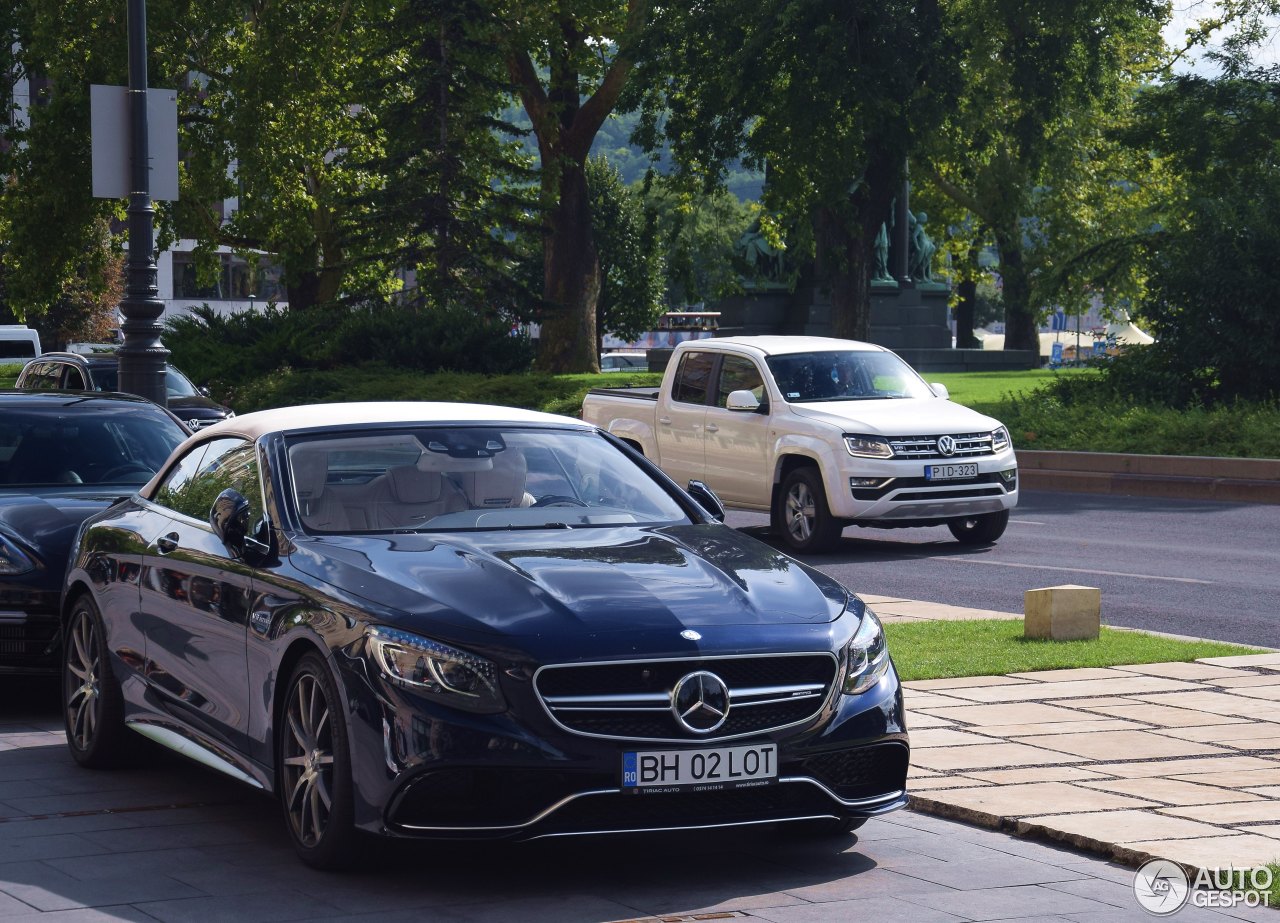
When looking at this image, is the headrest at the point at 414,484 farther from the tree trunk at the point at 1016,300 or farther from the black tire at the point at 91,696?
the tree trunk at the point at 1016,300

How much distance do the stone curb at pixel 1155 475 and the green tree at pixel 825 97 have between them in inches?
320

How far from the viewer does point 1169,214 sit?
99.9 feet

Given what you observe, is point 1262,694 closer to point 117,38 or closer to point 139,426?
point 139,426

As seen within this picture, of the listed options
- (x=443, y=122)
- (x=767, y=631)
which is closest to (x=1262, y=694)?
(x=767, y=631)

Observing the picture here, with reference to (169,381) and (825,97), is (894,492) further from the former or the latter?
(825,97)

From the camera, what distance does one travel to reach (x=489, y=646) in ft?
18.3

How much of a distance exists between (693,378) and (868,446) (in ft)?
8.73

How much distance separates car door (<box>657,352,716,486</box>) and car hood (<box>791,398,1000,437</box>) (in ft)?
4.45

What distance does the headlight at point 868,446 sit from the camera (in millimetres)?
16406

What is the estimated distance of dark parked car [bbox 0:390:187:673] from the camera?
909cm

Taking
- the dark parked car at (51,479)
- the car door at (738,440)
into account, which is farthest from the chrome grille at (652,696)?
the car door at (738,440)

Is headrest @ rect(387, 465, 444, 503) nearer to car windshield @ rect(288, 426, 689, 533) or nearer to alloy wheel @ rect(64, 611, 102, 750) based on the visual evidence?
car windshield @ rect(288, 426, 689, 533)

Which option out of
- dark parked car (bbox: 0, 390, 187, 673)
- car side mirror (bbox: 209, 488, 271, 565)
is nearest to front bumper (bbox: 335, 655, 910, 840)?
car side mirror (bbox: 209, 488, 271, 565)

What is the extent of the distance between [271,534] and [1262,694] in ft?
16.0
